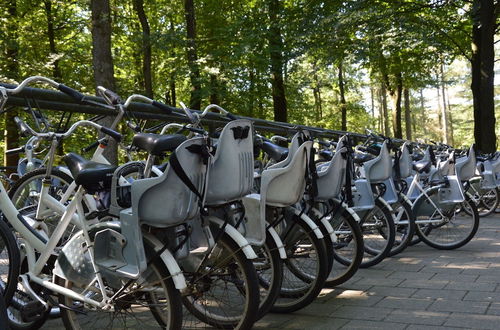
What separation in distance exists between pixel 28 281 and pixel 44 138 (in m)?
0.78

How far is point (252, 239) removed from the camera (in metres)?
3.47

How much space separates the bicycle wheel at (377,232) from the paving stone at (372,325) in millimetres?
2005

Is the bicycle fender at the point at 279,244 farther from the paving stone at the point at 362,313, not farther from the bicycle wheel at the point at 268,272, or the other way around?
the paving stone at the point at 362,313

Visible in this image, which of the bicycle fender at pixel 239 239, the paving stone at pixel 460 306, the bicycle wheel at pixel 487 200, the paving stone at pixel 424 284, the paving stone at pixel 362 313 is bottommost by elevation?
the paving stone at pixel 460 306

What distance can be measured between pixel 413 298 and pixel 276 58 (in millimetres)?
11699

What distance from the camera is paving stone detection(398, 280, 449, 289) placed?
466 centimetres

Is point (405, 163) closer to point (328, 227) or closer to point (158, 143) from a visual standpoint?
point (328, 227)

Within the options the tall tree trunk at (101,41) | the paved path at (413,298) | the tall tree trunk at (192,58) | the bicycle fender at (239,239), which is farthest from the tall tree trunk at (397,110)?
the bicycle fender at (239,239)

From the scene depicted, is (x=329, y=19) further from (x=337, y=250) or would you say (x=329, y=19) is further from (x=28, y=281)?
(x=28, y=281)

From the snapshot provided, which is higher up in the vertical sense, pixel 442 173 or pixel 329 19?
pixel 329 19

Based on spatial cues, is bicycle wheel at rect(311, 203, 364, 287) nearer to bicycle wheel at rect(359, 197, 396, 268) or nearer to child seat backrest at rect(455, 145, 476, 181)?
bicycle wheel at rect(359, 197, 396, 268)

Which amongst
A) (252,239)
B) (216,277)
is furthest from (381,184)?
(216,277)

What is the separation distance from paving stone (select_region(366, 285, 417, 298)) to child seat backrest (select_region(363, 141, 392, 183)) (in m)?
1.45

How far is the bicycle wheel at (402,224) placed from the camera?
6.24 meters
